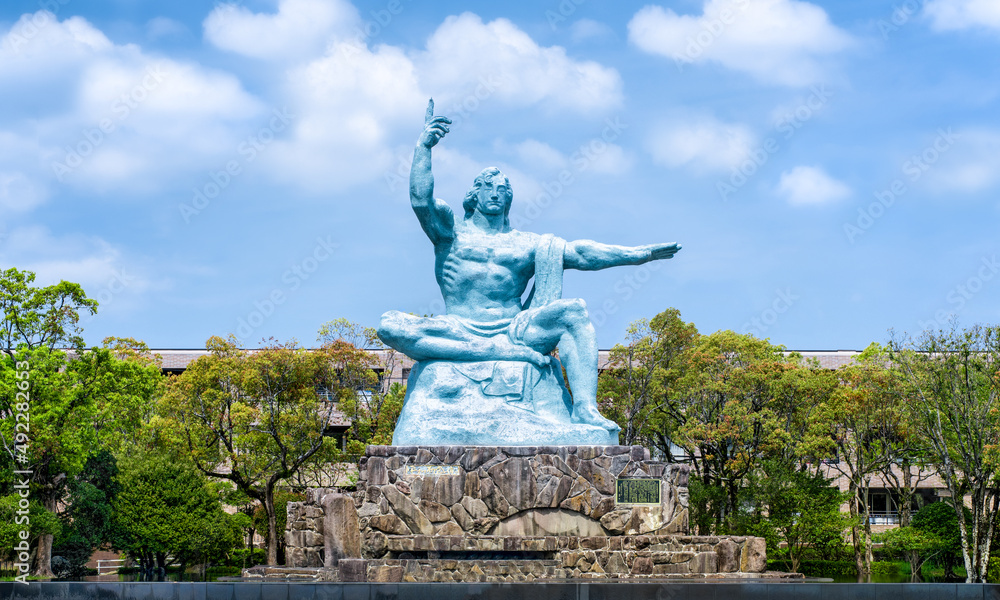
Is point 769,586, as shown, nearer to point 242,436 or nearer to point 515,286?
point 515,286

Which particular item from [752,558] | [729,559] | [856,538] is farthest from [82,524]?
[856,538]

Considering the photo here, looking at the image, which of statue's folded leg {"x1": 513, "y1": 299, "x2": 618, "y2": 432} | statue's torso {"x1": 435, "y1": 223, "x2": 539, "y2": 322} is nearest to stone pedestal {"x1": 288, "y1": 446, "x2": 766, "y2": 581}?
statue's folded leg {"x1": 513, "y1": 299, "x2": 618, "y2": 432}

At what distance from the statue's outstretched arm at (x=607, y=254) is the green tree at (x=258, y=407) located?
11.4 meters

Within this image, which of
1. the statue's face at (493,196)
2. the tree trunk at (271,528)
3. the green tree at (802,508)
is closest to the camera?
the statue's face at (493,196)

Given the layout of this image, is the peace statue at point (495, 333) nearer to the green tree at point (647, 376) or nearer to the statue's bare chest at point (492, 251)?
the statue's bare chest at point (492, 251)

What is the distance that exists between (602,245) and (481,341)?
2.13 meters

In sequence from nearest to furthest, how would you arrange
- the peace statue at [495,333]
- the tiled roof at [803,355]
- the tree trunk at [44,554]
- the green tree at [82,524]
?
the peace statue at [495,333], the tree trunk at [44,554], the green tree at [82,524], the tiled roof at [803,355]

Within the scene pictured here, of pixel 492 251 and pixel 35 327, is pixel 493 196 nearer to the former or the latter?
pixel 492 251

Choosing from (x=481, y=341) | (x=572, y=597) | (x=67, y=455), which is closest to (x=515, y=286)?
(x=481, y=341)

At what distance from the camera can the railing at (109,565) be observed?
26.0m

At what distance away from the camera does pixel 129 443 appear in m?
24.4

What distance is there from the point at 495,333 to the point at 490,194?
6.13 ft

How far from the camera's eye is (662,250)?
1307 cm

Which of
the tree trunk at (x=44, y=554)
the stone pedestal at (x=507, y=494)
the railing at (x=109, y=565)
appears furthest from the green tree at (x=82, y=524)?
the stone pedestal at (x=507, y=494)
